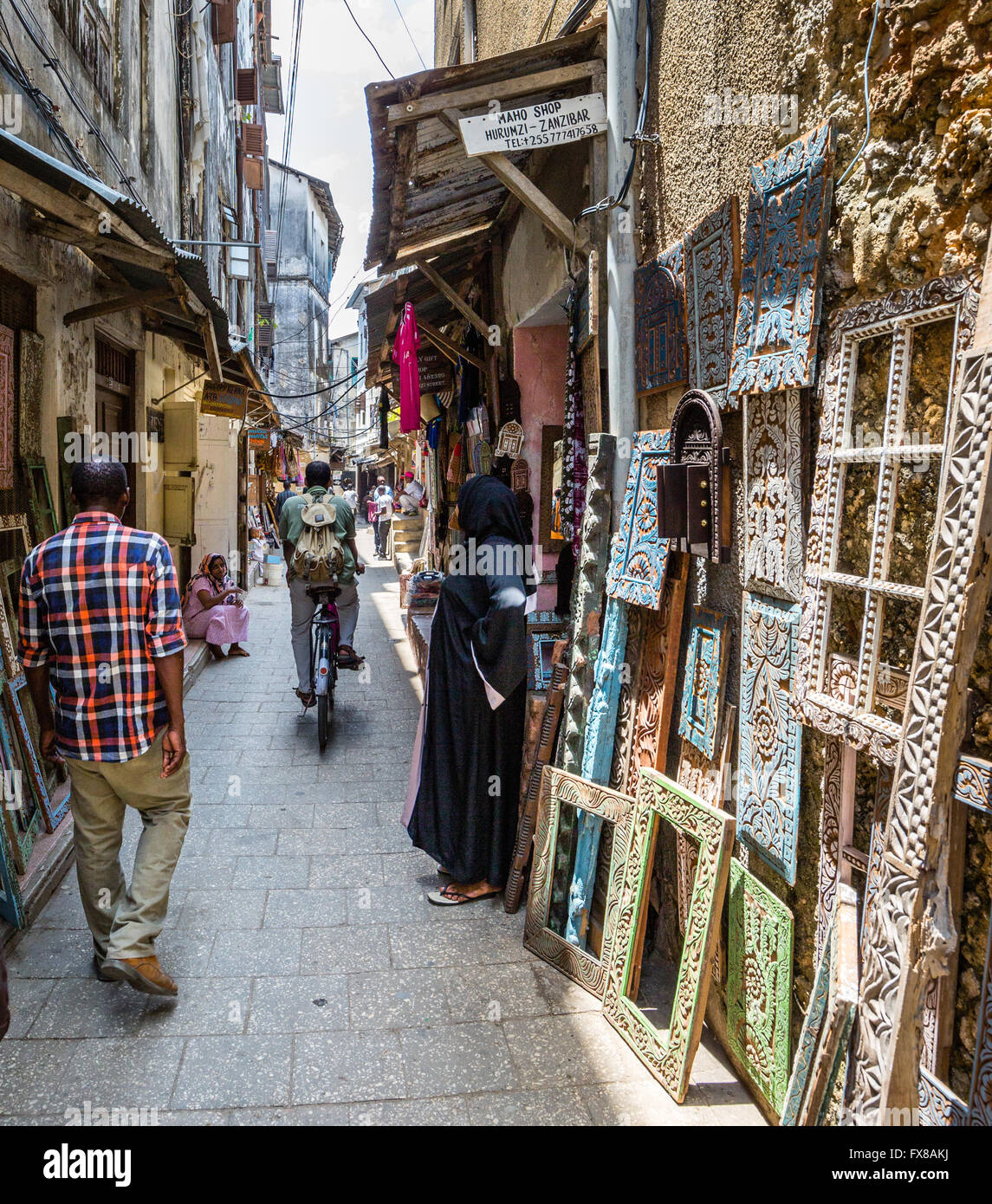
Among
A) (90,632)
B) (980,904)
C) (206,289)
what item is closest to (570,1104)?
(980,904)

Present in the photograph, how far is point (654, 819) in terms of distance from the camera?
292cm

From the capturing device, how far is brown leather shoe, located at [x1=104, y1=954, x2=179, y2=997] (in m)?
3.02

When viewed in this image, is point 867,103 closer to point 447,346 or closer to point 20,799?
point 20,799

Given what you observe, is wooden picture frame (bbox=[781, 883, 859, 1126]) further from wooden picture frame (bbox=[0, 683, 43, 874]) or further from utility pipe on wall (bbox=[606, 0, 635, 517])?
wooden picture frame (bbox=[0, 683, 43, 874])

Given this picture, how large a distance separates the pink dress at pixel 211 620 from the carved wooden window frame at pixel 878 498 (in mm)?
7744

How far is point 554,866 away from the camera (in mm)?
3422

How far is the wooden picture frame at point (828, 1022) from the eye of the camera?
1.88m

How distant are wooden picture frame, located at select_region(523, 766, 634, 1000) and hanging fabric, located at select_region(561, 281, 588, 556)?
184 cm

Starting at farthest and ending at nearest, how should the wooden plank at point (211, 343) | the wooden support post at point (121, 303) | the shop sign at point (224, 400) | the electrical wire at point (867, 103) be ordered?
the shop sign at point (224, 400) → the wooden plank at point (211, 343) → the wooden support post at point (121, 303) → the electrical wire at point (867, 103)

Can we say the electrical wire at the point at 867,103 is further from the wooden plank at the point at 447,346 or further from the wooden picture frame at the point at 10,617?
the wooden plank at the point at 447,346

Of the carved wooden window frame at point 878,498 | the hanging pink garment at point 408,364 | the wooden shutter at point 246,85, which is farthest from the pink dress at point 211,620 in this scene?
the wooden shutter at point 246,85

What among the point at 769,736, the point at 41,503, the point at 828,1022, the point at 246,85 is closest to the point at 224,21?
the point at 246,85

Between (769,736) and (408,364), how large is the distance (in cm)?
687
